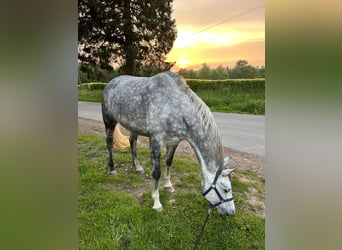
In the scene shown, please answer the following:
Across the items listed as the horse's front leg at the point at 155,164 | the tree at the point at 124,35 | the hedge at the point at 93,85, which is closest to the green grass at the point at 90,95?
the hedge at the point at 93,85

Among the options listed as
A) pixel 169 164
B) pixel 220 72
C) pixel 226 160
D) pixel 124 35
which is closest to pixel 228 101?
pixel 220 72

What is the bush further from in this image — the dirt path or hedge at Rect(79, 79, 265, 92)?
hedge at Rect(79, 79, 265, 92)

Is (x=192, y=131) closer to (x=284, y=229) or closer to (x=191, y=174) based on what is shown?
(x=191, y=174)

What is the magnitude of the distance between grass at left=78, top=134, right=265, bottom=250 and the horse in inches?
1.2

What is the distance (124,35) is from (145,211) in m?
0.71

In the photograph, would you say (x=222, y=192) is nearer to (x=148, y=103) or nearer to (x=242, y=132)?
(x=242, y=132)

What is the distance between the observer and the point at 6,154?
1.12m

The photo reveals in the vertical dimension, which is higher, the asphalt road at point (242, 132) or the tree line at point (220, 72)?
the tree line at point (220, 72)

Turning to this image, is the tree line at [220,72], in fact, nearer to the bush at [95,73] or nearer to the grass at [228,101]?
the grass at [228,101]

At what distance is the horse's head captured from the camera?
46.4 inches

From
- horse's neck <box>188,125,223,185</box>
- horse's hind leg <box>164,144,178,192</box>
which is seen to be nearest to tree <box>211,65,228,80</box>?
horse's neck <box>188,125,223,185</box>

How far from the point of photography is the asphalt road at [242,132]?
1.13m

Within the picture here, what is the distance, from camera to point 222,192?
3.88 ft

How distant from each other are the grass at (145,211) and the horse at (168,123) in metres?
0.03
